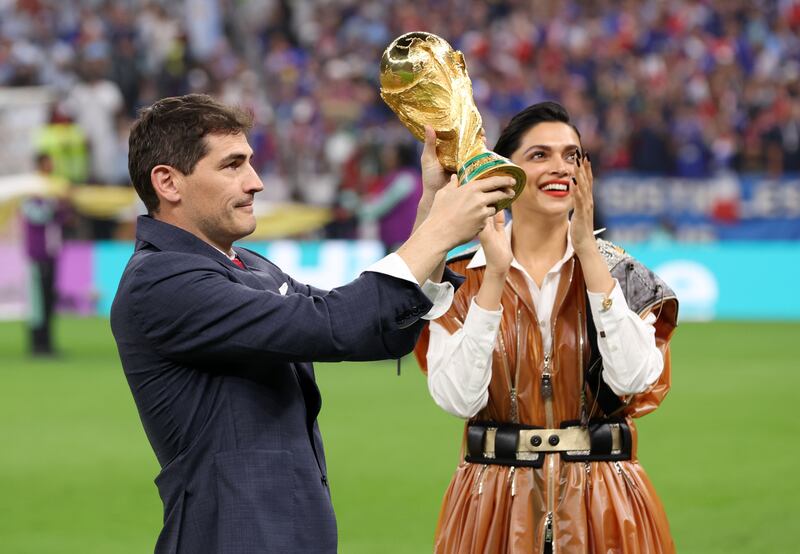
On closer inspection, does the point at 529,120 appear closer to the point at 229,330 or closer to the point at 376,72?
the point at 229,330

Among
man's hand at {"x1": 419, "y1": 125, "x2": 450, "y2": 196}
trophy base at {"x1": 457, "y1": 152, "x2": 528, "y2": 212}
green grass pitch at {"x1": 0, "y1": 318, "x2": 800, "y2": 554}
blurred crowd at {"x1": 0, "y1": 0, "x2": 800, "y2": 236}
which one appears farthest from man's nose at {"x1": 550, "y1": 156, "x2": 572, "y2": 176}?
blurred crowd at {"x1": 0, "y1": 0, "x2": 800, "y2": 236}

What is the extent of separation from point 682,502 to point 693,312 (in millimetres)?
9626

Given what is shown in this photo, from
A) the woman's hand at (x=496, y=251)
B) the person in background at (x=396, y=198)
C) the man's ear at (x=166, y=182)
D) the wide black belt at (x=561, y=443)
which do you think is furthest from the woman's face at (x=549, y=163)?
the person in background at (x=396, y=198)

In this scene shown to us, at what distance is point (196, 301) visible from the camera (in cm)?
277

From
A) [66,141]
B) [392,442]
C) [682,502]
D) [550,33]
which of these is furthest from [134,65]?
[682,502]

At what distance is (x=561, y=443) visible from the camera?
150 inches

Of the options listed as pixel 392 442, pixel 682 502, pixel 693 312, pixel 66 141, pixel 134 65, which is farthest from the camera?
pixel 134 65

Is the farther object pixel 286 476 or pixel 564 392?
pixel 564 392

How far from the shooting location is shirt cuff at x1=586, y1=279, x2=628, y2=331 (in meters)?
3.66

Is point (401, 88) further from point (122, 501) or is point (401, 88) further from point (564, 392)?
point (122, 501)

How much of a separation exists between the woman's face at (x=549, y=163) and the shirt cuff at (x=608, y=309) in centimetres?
45

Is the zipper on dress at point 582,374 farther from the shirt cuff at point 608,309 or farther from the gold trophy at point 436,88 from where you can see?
the gold trophy at point 436,88

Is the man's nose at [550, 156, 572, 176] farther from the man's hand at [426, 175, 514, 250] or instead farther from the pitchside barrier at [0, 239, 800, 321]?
the pitchside barrier at [0, 239, 800, 321]

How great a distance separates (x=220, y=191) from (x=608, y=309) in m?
1.34
